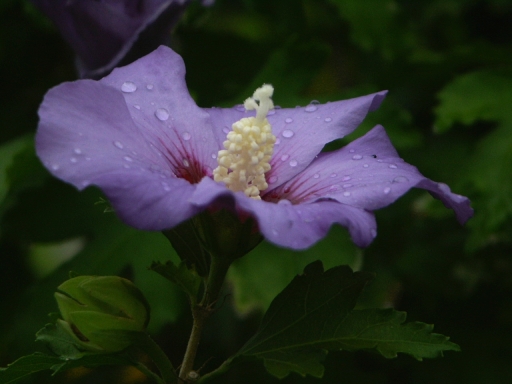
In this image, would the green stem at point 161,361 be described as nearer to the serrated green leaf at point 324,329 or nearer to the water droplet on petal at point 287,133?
the serrated green leaf at point 324,329

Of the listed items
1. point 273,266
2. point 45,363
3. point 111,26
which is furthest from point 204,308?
point 273,266

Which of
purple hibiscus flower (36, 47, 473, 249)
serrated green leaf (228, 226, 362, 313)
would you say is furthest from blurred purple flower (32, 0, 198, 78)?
serrated green leaf (228, 226, 362, 313)

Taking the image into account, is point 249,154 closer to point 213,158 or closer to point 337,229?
point 213,158

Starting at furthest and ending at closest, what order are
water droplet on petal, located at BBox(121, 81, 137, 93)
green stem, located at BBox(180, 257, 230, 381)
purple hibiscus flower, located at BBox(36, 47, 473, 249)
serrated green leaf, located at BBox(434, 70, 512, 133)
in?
serrated green leaf, located at BBox(434, 70, 512, 133) → water droplet on petal, located at BBox(121, 81, 137, 93) → green stem, located at BBox(180, 257, 230, 381) → purple hibiscus flower, located at BBox(36, 47, 473, 249)

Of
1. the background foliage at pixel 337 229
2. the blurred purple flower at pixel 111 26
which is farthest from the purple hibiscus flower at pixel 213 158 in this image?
the background foliage at pixel 337 229

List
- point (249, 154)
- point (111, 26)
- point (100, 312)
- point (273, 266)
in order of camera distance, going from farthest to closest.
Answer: point (273, 266) → point (111, 26) → point (249, 154) → point (100, 312)

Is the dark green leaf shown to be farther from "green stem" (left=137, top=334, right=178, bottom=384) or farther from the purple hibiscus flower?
the purple hibiscus flower
